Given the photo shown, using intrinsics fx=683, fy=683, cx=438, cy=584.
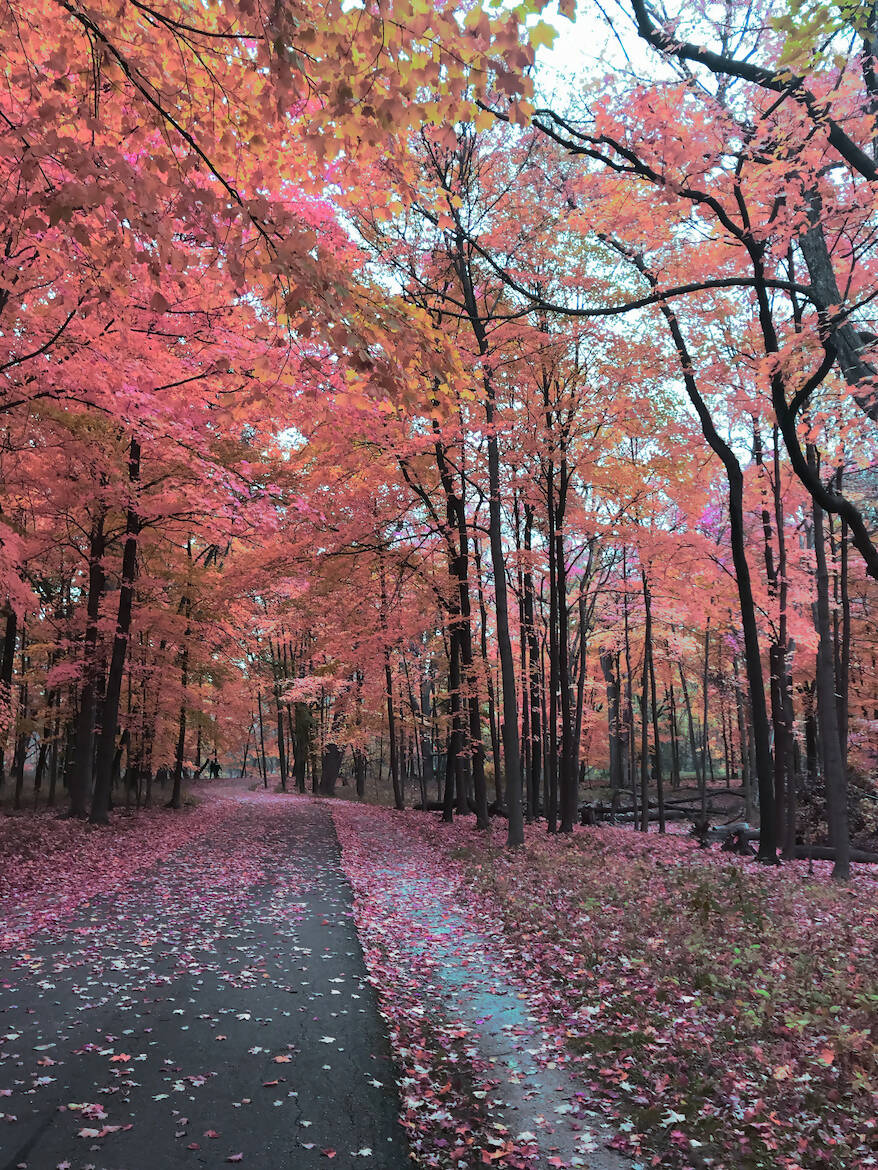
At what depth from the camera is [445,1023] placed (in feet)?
16.8

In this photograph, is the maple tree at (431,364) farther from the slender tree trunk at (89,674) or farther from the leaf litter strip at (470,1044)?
the leaf litter strip at (470,1044)

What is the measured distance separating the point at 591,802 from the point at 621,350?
2049 cm

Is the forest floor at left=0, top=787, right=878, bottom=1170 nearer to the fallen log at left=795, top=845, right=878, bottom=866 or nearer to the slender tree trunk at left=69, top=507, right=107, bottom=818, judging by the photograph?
the fallen log at left=795, top=845, right=878, bottom=866

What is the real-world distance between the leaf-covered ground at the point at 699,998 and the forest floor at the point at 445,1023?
2cm

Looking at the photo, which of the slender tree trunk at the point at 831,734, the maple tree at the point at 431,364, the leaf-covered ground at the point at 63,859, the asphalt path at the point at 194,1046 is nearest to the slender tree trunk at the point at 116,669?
the maple tree at the point at 431,364

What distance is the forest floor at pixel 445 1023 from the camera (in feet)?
11.3

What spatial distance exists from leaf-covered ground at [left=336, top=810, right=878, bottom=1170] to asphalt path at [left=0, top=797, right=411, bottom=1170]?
52cm

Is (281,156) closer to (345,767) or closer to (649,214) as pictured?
(649,214)

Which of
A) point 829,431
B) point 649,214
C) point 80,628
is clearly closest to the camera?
point 649,214

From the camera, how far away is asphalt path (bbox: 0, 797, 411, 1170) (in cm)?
339

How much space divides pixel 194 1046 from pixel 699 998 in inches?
138

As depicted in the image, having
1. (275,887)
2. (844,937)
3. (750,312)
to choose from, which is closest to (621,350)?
(750,312)

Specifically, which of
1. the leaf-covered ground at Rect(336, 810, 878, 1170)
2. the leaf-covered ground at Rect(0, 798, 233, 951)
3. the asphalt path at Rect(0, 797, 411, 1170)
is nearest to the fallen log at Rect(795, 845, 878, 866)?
the leaf-covered ground at Rect(336, 810, 878, 1170)

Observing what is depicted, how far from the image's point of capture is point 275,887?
973cm
